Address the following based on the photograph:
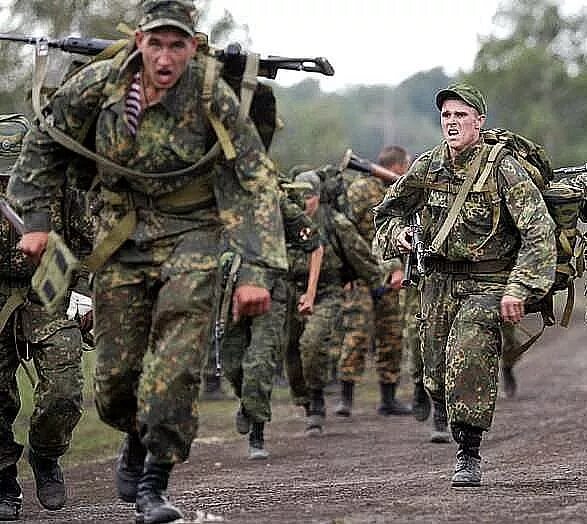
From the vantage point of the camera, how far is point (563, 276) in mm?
10242

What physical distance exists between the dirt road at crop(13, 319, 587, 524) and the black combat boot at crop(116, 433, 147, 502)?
0.62ft

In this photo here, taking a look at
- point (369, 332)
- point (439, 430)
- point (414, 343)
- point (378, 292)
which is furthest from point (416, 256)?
point (369, 332)

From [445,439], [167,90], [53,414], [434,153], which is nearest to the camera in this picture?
[167,90]

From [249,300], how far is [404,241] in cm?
299

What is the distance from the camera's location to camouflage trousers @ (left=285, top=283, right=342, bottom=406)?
14.5 m

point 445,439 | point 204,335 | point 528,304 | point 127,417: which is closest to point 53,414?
point 127,417

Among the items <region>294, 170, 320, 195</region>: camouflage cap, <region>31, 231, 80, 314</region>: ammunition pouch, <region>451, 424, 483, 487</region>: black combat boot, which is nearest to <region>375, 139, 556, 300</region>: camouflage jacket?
<region>451, 424, 483, 487</region>: black combat boot

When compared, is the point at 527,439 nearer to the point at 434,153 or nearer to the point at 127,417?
the point at 434,153

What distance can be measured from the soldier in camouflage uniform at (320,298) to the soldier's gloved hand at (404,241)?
3.85 metres

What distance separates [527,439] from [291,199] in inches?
116

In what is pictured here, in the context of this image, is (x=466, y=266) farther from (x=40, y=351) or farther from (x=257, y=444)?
(x=257, y=444)

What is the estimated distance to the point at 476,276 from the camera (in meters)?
9.71

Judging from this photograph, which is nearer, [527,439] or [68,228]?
[68,228]

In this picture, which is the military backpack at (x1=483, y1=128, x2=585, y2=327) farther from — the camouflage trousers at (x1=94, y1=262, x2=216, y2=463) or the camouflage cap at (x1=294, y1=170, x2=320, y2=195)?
the camouflage cap at (x1=294, y1=170, x2=320, y2=195)
